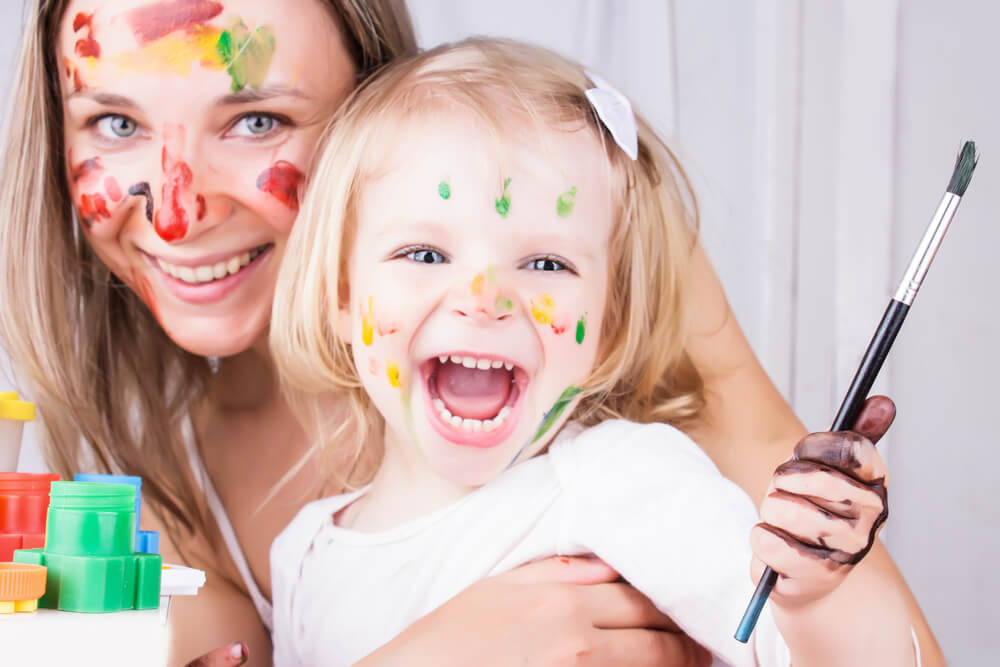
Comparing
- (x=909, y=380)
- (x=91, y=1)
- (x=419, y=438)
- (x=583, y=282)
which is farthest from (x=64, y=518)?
(x=909, y=380)

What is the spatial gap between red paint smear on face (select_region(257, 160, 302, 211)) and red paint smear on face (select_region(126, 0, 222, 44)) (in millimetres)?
153

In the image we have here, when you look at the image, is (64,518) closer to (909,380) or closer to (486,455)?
(486,455)

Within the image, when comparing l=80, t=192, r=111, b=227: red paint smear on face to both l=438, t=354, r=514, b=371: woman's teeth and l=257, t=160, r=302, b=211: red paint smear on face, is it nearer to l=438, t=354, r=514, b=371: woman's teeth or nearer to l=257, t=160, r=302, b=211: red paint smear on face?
l=257, t=160, r=302, b=211: red paint smear on face

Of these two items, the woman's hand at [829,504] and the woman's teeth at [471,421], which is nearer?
the woman's hand at [829,504]

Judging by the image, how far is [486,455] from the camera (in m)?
0.87

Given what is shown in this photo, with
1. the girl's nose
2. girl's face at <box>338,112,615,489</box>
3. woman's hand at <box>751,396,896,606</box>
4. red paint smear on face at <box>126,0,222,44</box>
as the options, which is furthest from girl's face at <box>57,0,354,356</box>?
woman's hand at <box>751,396,896,606</box>

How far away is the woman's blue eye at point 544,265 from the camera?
0.86 m

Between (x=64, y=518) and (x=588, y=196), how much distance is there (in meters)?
0.47

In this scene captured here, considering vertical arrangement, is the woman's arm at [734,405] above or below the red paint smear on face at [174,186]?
below

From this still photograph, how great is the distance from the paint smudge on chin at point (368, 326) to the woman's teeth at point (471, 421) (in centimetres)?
8

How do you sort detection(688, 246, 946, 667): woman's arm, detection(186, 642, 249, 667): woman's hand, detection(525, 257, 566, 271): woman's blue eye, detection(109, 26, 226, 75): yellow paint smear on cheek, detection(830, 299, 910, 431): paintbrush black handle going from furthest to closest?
detection(688, 246, 946, 667): woman's arm → detection(109, 26, 226, 75): yellow paint smear on cheek → detection(525, 257, 566, 271): woman's blue eye → detection(186, 642, 249, 667): woman's hand → detection(830, 299, 910, 431): paintbrush black handle

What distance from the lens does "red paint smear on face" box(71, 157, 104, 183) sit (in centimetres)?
102

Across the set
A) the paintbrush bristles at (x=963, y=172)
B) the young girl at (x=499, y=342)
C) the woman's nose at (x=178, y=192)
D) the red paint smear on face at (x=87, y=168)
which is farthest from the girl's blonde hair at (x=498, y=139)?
the paintbrush bristles at (x=963, y=172)

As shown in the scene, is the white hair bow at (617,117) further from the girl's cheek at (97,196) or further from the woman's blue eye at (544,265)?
the girl's cheek at (97,196)
